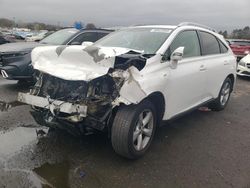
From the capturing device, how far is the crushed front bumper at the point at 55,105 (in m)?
3.40

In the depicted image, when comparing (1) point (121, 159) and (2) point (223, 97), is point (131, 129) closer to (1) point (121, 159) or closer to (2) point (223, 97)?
(1) point (121, 159)

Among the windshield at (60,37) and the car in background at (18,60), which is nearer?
the car in background at (18,60)

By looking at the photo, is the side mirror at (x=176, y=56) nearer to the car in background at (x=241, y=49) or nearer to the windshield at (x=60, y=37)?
the windshield at (x=60, y=37)

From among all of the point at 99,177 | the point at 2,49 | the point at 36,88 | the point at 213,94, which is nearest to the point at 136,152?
the point at 99,177

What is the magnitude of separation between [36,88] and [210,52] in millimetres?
3269

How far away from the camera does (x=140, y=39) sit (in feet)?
15.3

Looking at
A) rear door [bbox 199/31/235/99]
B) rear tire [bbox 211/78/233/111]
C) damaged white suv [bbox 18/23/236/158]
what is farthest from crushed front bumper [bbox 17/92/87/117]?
rear tire [bbox 211/78/233/111]

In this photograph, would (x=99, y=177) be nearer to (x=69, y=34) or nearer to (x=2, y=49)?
(x=2, y=49)

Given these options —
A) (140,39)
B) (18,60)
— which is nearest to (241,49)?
(18,60)

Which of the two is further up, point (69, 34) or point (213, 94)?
point (69, 34)

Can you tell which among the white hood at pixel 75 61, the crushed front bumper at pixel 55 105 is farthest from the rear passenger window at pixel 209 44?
the crushed front bumper at pixel 55 105

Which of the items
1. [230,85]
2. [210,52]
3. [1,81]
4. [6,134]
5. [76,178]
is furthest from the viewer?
[1,81]

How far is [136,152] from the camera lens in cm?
376

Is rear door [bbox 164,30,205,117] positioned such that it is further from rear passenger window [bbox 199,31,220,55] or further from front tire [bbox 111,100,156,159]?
front tire [bbox 111,100,156,159]
